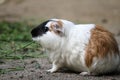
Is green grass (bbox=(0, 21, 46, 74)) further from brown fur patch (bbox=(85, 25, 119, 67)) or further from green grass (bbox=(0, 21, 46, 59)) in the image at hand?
brown fur patch (bbox=(85, 25, 119, 67))

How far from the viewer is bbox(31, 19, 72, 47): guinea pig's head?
5570mm

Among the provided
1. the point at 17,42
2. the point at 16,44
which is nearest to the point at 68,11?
the point at 17,42

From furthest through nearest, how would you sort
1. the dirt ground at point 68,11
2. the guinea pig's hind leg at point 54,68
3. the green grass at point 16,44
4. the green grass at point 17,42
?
the dirt ground at point 68,11
the green grass at point 17,42
the green grass at point 16,44
the guinea pig's hind leg at point 54,68

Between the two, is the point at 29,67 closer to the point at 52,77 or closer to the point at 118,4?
the point at 52,77

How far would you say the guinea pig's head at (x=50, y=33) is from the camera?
5.57 metres

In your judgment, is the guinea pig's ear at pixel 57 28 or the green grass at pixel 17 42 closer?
the guinea pig's ear at pixel 57 28

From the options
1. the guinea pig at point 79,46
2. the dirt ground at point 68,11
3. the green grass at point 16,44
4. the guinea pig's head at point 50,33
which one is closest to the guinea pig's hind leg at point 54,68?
the guinea pig at point 79,46

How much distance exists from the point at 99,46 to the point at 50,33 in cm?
61

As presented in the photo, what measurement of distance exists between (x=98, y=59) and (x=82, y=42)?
0.28m

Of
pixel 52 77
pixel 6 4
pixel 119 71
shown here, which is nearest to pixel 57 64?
pixel 52 77

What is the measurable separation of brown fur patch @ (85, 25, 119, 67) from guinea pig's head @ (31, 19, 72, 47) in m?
0.37

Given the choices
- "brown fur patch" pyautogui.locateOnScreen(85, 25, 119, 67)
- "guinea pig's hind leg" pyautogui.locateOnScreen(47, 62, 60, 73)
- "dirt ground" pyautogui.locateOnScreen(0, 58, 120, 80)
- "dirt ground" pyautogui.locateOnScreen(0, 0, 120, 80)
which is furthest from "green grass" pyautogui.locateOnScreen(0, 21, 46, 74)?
"dirt ground" pyautogui.locateOnScreen(0, 0, 120, 80)

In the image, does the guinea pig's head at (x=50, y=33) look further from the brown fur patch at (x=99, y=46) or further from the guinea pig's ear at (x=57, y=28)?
the brown fur patch at (x=99, y=46)

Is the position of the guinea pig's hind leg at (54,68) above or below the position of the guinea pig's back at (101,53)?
below
